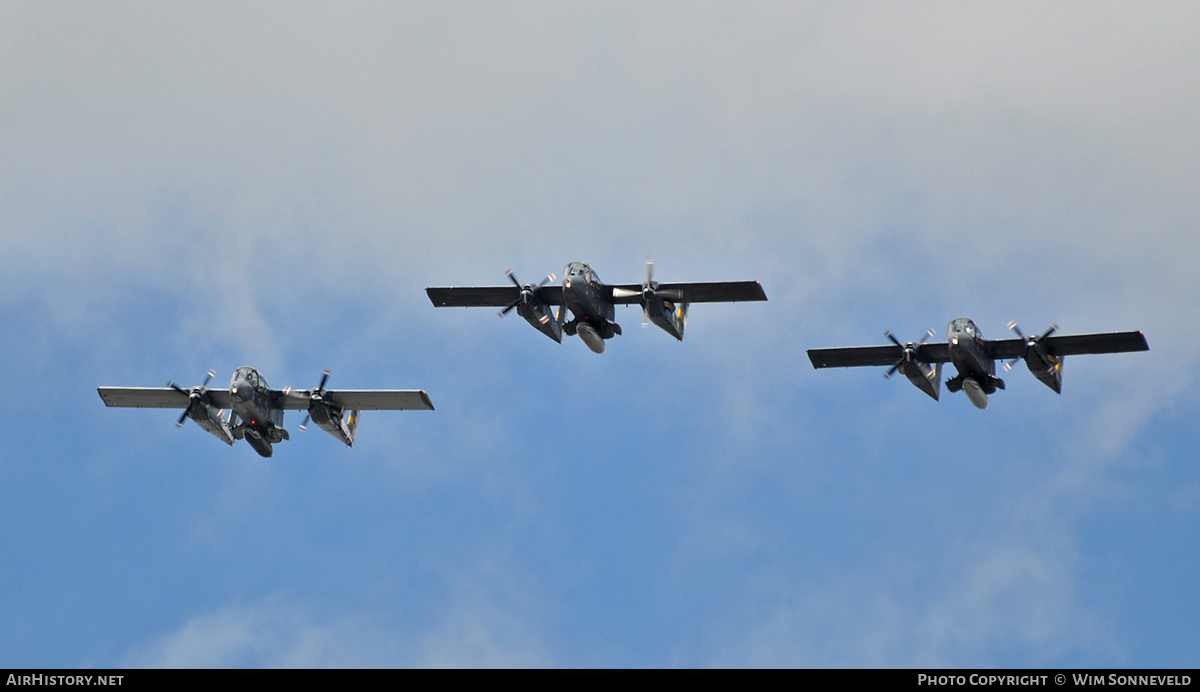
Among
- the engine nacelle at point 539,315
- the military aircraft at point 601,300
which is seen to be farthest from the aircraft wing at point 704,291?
the engine nacelle at point 539,315

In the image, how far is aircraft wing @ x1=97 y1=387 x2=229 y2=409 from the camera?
86.7m

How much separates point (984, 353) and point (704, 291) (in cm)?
1496

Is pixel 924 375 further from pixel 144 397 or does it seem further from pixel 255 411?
pixel 144 397

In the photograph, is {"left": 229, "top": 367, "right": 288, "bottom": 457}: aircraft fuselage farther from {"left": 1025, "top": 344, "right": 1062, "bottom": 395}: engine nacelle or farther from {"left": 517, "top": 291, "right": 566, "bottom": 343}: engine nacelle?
{"left": 1025, "top": 344, "right": 1062, "bottom": 395}: engine nacelle

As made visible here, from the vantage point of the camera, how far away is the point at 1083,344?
259 feet

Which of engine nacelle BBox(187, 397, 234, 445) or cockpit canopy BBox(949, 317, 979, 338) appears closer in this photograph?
cockpit canopy BBox(949, 317, 979, 338)

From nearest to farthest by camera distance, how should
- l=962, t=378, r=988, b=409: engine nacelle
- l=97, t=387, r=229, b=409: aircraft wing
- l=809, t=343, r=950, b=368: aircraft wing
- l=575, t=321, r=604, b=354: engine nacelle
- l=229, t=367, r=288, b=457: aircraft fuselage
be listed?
l=962, t=378, r=988, b=409: engine nacelle < l=575, t=321, r=604, b=354: engine nacelle < l=229, t=367, r=288, b=457: aircraft fuselage < l=809, t=343, r=950, b=368: aircraft wing < l=97, t=387, r=229, b=409: aircraft wing

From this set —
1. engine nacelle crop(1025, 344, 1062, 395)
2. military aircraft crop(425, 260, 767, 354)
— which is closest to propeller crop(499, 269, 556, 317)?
military aircraft crop(425, 260, 767, 354)

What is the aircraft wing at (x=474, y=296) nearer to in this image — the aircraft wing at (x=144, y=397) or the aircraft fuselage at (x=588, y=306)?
the aircraft fuselage at (x=588, y=306)

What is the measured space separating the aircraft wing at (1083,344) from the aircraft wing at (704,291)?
12.8m

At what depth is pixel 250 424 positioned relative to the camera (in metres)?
83.2

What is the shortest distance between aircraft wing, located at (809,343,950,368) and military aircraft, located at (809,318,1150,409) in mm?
128

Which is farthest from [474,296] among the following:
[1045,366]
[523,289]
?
[1045,366]
